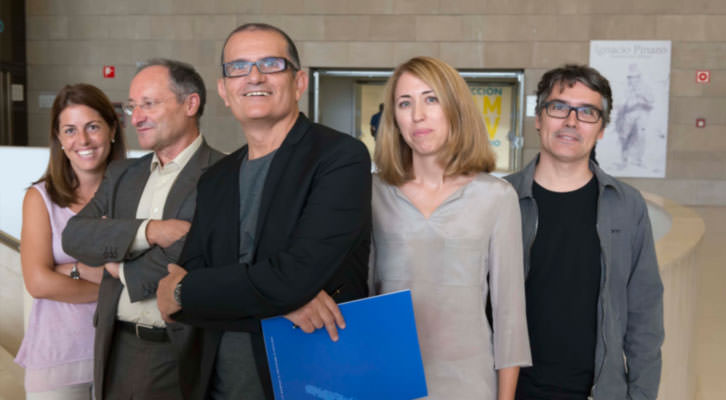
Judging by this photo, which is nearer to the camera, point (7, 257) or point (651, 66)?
point (7, 257)

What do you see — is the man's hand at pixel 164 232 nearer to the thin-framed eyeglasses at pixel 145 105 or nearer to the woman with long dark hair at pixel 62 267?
the thin-framed eyeglasses at pixel 145 105

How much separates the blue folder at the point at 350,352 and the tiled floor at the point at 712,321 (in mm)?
2677

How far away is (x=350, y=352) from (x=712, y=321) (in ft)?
16.5

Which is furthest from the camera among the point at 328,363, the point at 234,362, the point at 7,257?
the point at 7,257

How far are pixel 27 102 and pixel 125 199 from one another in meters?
10.5

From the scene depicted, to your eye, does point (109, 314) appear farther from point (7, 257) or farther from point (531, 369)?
point (7, 257)

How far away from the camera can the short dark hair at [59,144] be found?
2570mm

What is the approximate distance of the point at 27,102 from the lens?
1124cm

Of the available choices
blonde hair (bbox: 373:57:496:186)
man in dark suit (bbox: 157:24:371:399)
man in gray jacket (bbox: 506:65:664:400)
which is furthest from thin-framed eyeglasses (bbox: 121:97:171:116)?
man in gray jacket (bbox: 506:65:664:400)

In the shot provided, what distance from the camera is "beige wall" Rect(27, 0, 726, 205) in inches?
391

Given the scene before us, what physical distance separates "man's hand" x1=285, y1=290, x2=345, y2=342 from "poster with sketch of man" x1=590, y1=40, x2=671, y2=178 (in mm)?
9493

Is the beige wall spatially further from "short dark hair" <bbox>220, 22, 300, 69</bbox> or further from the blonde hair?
"short dark hair" <bbox>220, 22, 300, 69</bbox>

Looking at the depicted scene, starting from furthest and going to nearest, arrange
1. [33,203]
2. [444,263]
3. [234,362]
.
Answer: [33,203] < [444,263] < [234,362]

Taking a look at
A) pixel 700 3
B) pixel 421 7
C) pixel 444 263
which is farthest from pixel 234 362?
pixel 700 3
